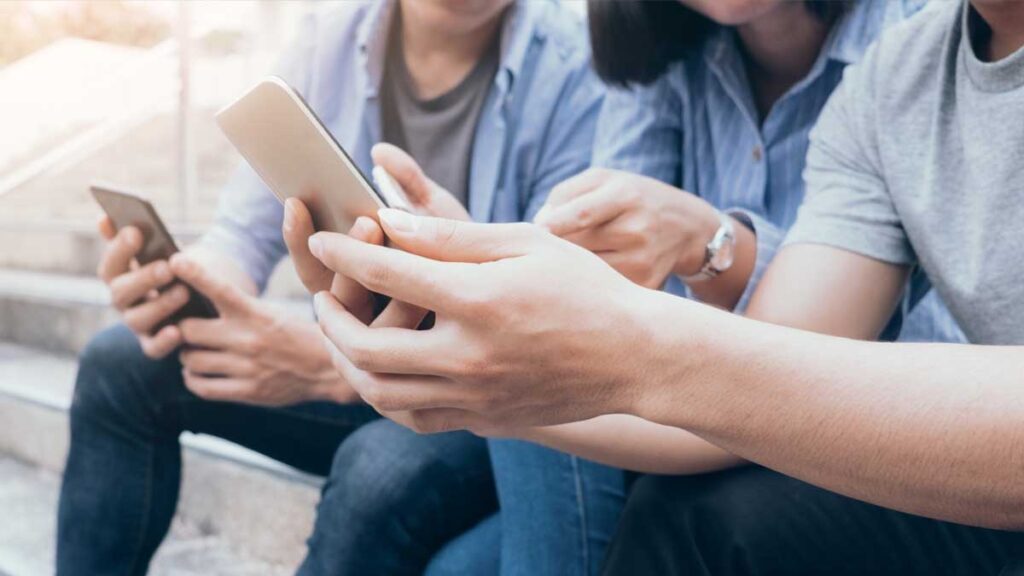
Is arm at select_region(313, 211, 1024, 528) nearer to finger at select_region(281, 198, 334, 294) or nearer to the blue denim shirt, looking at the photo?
finger at select_region(281, 198, 334, 294)

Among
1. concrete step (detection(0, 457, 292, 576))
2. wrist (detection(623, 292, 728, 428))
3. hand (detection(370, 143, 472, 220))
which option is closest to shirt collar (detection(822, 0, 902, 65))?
hand (detection(370, 143, 472, 220))

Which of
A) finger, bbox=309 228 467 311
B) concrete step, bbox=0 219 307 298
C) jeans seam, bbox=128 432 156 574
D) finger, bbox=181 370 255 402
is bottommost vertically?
concrete step, bbox=0 219 307 298

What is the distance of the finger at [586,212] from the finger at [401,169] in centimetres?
17

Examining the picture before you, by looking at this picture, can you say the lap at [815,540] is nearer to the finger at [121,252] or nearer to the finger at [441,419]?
the finger at [441,419]

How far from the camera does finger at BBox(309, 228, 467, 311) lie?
21.4 inches

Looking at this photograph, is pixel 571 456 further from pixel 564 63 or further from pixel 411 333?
pixel 564 63

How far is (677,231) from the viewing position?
2.94 ft

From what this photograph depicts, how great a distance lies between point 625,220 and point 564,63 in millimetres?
485

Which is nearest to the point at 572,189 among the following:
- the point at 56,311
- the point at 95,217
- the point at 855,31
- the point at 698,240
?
the point at 698,240

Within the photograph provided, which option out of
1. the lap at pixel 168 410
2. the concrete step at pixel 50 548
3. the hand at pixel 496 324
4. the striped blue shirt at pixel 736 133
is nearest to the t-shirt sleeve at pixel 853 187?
the striped blue shirt at pixel 736 133

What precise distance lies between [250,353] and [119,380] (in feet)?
0.70

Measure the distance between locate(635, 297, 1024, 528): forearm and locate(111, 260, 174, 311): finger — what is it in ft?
2.24

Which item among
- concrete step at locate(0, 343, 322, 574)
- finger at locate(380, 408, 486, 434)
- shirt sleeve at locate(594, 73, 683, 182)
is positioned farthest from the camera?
concrete step at locate(0, 343, 322, 574)

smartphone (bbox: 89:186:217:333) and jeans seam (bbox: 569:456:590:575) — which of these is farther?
smartphone (bbox: 89:186:217:333)
